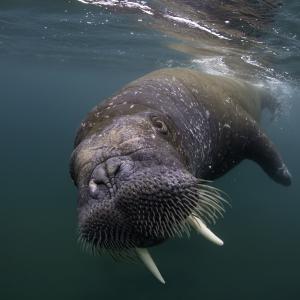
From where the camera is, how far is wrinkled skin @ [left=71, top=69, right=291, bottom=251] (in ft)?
9.35

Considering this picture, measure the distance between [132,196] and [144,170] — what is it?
0.28 metres

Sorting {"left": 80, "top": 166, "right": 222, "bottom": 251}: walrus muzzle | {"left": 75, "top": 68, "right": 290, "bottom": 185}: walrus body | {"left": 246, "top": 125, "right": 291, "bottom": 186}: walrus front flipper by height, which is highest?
{"left": 80, "top": 166, "right": 222, "bottom": 251}: walrus muzzle

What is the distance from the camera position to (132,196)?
282cm

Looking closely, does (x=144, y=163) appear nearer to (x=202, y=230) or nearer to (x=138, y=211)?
(x=138, y=211)

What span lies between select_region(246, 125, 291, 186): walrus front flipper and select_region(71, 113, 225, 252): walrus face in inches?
154

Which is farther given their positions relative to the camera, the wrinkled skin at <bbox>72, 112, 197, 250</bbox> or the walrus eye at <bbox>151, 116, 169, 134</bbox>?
the walrus eye at <bbox>151, 116, 169, 134</bbox>

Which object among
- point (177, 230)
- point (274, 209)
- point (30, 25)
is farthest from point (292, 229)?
point (177, 230)

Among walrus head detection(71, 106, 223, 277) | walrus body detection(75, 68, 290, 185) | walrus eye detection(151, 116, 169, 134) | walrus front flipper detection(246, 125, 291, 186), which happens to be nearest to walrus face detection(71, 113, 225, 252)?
walrus head detection(71, 106, 223, 277)

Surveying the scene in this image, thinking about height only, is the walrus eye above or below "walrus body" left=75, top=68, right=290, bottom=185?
above

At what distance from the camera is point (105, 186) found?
2.93m

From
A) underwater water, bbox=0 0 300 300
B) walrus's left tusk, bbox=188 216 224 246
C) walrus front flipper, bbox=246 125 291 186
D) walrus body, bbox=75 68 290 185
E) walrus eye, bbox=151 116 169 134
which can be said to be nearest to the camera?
walrus's left tusk, bbox=188 216 224 246

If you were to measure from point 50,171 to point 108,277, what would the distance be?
70.0 ft

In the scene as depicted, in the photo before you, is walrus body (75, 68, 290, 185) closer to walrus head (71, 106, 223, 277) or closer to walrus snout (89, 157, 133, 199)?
walrus head (71, 106, 223, 277)

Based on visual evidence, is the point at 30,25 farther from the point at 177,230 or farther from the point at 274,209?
the point at 177,230
